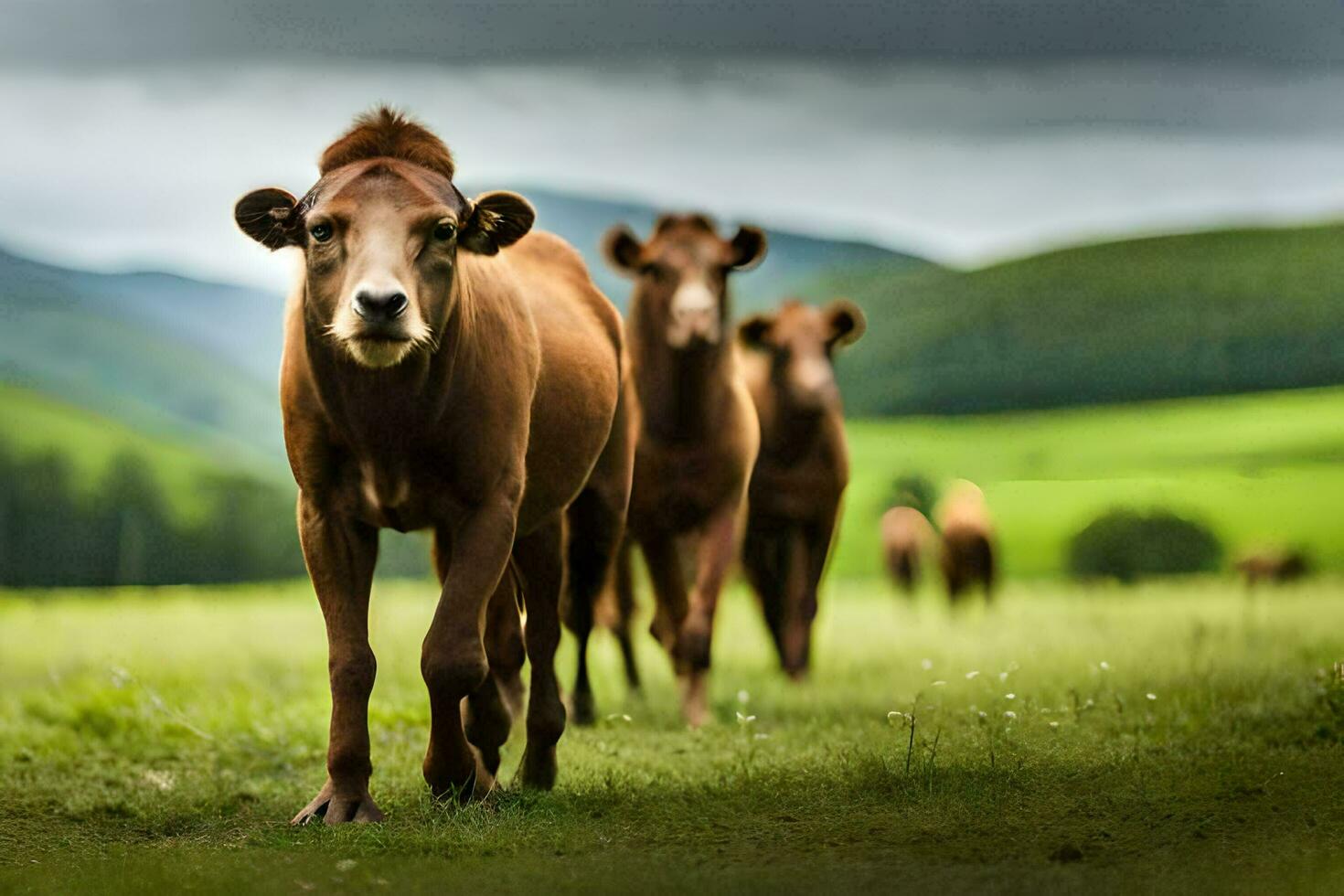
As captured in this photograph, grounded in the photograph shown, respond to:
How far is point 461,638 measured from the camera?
7.81 meters

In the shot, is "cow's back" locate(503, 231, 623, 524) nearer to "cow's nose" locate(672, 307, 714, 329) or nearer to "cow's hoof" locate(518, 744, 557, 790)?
"cow's hoof" locate(518, 744, 557, 790)

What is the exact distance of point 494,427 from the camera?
26.8 ft

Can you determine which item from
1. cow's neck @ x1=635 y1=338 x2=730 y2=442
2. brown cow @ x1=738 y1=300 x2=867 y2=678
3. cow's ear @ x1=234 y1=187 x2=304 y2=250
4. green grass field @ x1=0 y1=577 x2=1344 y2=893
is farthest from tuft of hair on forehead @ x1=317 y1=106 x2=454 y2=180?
brown cow @ x1=738 y1=300 x2=867 y2=678

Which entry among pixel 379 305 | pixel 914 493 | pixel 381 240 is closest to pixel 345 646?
pixel 379 305

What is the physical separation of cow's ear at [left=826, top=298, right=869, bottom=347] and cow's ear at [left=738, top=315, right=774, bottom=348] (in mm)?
508


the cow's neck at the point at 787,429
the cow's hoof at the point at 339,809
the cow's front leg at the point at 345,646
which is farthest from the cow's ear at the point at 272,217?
the cow's neck at the point at 787,429

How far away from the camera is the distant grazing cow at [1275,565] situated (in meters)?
28.9

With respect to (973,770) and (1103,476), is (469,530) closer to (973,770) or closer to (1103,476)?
(973,770)

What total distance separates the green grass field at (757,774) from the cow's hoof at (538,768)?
0.21 metres

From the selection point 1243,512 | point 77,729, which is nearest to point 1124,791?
point 77,729

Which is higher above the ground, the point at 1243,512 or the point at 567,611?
the point at 1243,512

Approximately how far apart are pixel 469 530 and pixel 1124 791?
3131 mm

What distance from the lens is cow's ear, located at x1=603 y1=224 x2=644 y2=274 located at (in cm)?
1342

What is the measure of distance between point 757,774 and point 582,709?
388 centimetres
